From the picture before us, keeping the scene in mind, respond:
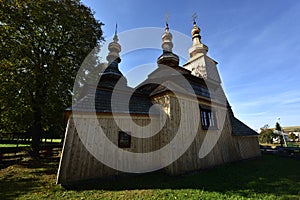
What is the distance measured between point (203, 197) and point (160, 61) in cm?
1195

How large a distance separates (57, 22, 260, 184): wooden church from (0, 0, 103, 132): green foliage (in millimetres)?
4338

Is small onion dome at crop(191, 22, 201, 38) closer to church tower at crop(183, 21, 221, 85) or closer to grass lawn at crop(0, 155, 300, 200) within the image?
church tower at crop(183, 21, 221, 85)

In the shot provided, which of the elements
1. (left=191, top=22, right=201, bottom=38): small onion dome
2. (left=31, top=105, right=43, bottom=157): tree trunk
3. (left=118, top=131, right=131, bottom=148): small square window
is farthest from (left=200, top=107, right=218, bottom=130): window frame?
(left=31, top=105, right=43, bottom=157): tree trunk

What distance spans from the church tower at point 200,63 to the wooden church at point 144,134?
3.57 m

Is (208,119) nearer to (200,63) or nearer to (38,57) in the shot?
(200,63)

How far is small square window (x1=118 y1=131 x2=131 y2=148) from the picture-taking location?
315 inches

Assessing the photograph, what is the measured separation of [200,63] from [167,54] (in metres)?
4.24

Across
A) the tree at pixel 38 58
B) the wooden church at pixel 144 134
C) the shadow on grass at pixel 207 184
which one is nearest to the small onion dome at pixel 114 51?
the tree at pixel 38 58

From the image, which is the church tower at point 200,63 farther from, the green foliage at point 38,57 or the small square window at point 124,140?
the green foliage at point 38,57

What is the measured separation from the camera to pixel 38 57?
1141 cm

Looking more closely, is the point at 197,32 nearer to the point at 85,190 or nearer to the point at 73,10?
the point at 73,10

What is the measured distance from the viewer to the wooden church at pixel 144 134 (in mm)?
6961

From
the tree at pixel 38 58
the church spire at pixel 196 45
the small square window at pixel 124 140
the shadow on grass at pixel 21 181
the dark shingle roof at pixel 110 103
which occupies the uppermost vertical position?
the church spire at pixel 196 45

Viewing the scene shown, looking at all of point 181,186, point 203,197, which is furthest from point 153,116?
point 203,197
